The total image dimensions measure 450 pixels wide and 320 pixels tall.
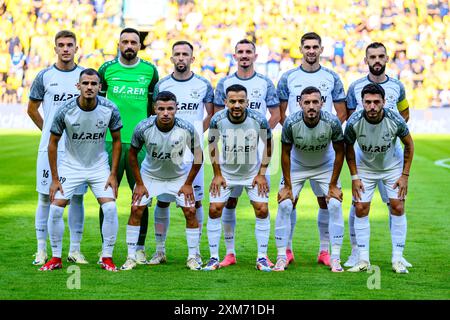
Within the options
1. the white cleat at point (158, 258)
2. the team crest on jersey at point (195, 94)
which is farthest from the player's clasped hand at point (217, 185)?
the team crest on jersey at point (195, 94)

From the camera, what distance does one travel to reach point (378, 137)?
7.73 m

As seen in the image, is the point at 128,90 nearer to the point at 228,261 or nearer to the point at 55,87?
the point at 55,87

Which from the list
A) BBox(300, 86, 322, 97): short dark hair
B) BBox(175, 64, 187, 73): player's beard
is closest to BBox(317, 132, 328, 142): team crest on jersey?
BBox(300, 86, 322, 97): short dark hair

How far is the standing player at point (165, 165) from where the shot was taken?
7.73 meters

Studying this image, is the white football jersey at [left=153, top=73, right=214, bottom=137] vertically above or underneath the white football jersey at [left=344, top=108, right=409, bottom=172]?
above

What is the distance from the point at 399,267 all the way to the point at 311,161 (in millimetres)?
1213

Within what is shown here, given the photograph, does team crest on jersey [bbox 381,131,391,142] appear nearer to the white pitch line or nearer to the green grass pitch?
the green grass pitch

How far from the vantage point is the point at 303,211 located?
482 inches

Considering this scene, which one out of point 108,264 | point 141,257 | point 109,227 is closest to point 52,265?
point 108,264

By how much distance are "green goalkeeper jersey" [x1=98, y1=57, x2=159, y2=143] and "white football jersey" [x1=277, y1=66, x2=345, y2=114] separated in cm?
132

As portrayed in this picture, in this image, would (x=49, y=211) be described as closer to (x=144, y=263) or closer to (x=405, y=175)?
(x=144, y=263)

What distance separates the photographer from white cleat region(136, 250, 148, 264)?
26.9 feet

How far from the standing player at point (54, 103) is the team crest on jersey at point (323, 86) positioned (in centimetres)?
223

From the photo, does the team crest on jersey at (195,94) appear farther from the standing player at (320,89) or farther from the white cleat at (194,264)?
the white cleat at (194,264)
